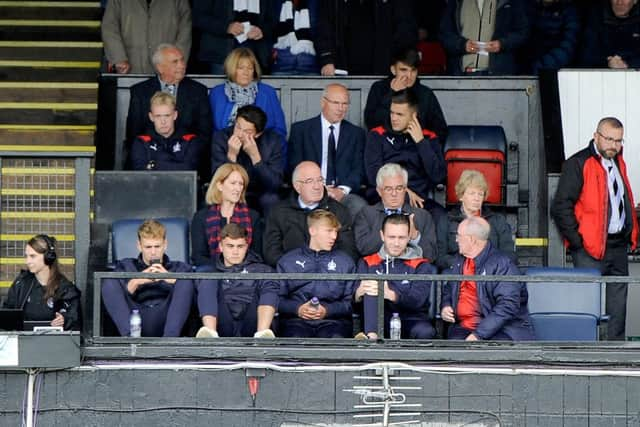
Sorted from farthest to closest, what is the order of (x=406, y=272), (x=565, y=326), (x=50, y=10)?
A: (x=50, y=10) < (x=565, y=326) < (x=406, y=272)

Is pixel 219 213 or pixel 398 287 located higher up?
pixel 219 213

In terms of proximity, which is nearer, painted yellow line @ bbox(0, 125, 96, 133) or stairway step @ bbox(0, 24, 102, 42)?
painted yellow line @ bbox(0, 125, 96, 133)

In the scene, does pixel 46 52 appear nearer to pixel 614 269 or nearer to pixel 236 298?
pixel 236 298

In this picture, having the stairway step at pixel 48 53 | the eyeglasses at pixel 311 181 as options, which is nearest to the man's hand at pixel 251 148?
the eyeglasses at pixel 311 181

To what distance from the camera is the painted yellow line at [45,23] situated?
1712 cm

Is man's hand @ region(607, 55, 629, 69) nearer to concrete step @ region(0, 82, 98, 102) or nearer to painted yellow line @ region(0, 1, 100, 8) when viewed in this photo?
concrete step @ region(0, 82, 98, 102)

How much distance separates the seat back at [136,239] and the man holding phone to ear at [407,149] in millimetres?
1653

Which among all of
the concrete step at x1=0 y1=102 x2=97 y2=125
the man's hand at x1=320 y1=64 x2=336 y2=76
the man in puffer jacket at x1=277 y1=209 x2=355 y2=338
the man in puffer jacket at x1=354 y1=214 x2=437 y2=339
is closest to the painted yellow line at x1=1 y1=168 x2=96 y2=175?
the man in puffer jacket at x1=277 y1=209 x2=355 y2=338

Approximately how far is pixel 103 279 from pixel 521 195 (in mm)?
4348

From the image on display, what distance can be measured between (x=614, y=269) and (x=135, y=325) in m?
3.73

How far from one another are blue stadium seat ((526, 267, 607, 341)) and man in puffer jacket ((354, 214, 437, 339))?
726mm

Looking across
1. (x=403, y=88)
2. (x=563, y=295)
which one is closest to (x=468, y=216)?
(x=563, y=295)

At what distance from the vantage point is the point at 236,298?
484 inches

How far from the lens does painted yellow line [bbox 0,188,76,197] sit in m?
13.6
